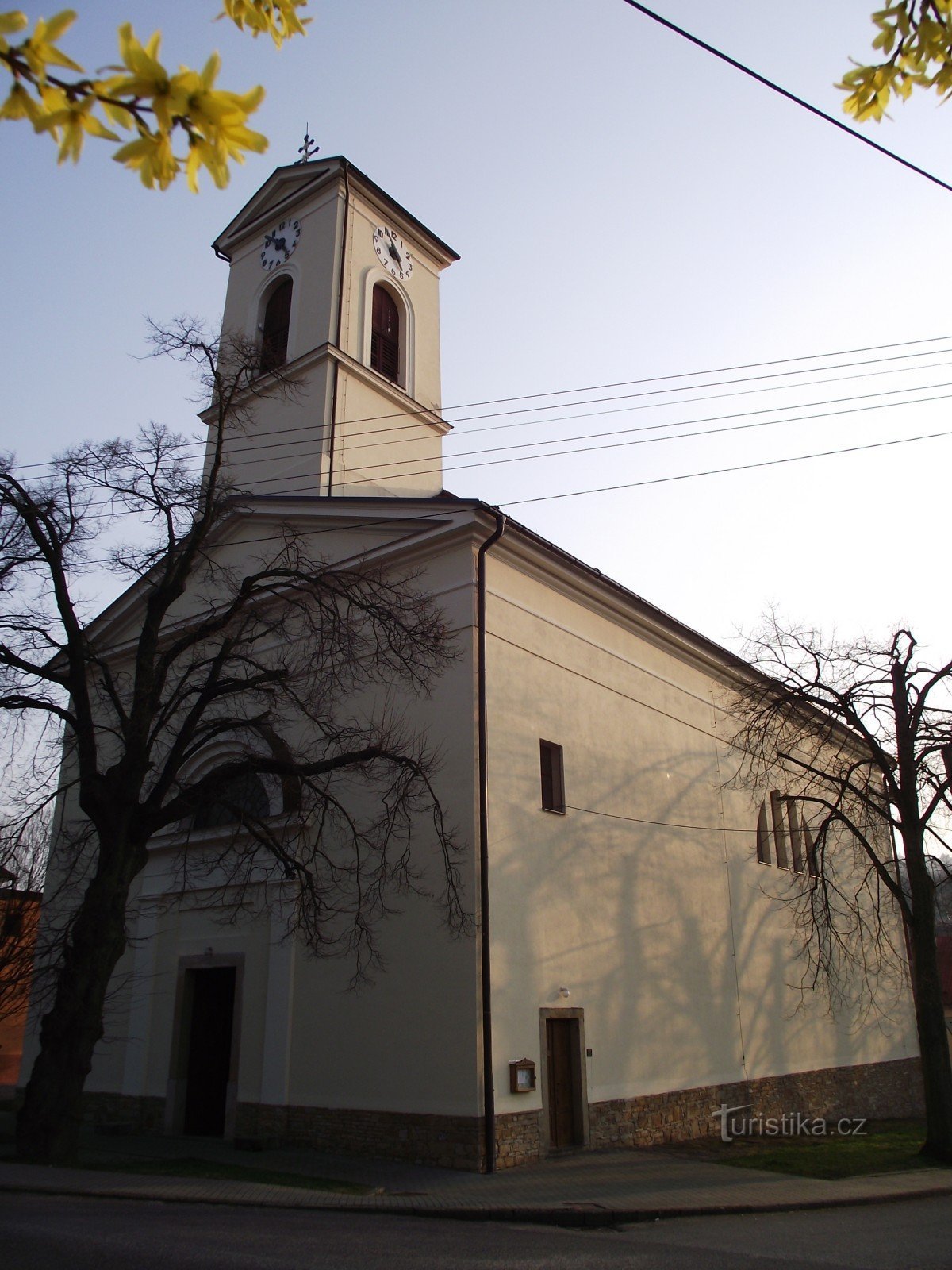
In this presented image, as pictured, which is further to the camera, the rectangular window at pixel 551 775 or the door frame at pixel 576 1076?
the rectangular window at pixel 551 775

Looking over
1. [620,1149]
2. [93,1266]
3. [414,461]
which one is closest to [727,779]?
[620,1149]

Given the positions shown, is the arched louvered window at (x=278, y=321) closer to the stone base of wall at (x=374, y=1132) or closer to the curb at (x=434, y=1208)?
the stone base of wall at (x=374, y=1132)

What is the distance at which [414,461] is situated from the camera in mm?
22938

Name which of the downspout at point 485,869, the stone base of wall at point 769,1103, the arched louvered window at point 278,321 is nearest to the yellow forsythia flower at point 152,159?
the downspout at point 485,869

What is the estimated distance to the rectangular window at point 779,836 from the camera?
2295cm

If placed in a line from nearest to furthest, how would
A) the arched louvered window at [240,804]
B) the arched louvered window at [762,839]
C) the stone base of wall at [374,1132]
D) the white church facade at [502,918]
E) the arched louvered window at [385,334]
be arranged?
the stone base of wall at [374,1132]
the white church facade at [502,918]
the arched louvered window at [240,804]
the arched louvered window at [762,839]
the arched louvered window at [385,334]

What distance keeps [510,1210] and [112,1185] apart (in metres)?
3.93

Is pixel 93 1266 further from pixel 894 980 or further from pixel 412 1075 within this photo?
pixel 894 980

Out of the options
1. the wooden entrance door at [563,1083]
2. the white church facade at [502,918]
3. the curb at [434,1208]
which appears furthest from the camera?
the wooden entrance door at [563,1083]

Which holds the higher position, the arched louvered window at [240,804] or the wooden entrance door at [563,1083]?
the arched louvered window at [240,804]

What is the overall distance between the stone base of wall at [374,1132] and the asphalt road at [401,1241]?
2.69 meters

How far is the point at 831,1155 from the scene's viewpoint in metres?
15.6

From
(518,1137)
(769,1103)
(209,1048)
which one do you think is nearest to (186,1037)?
(209,1048)

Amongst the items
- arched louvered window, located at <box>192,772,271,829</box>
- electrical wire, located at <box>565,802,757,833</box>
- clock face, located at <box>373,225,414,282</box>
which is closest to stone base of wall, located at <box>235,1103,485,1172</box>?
arched louvered window, located at <box>192,772,271,829</box>
